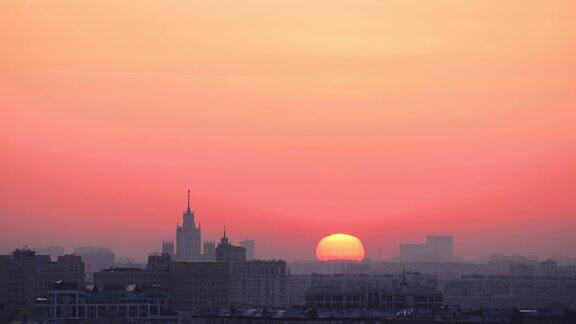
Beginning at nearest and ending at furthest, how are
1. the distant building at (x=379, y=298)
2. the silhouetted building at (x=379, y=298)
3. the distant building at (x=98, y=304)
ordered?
1. the distant building at (x=98, y=304)
2. the distant building at (x=379, y=298)
3. the silhouetted building at (x=379, y=298)

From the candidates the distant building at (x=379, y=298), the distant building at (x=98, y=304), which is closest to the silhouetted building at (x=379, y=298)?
the distant building at (x=379, y=298)

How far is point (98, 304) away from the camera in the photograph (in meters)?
169

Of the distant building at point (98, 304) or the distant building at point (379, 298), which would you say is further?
the distant building at point (379, 298)

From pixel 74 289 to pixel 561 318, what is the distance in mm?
47223

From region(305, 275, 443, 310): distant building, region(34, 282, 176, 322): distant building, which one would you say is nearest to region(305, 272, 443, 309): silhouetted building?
region(305, 275, 443, 310): distant building

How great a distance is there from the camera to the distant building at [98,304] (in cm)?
16625

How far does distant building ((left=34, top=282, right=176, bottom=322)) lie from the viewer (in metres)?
166

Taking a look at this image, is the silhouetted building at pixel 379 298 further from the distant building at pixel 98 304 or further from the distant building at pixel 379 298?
the distant building at pixel 98 304

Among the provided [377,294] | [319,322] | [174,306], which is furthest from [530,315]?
[174,306]

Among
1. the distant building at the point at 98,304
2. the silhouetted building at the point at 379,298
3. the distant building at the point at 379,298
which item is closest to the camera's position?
the distant building at the point at 98,304

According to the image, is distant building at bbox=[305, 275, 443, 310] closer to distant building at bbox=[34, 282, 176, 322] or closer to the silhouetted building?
the silhouetted building

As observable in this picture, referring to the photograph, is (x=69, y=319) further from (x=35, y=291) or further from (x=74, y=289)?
(x=35, y=291)

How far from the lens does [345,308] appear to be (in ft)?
527

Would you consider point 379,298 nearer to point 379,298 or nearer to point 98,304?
point 379,298
